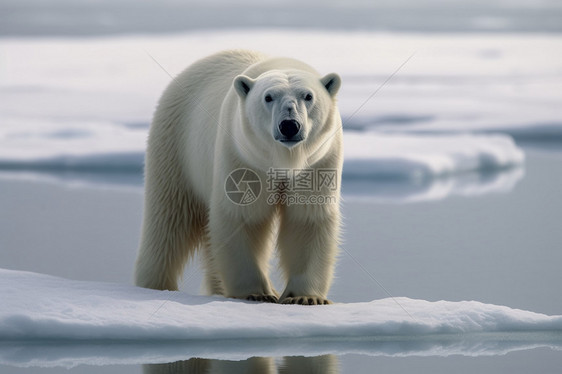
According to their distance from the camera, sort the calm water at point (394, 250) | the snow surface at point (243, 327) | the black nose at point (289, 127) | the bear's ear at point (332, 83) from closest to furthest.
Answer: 1. the calm water at point (394, 250)
2. the snow surface at point (243, 327)
3. the black nose at point (289, 127)
4. the bear's ear at point (332, 83)

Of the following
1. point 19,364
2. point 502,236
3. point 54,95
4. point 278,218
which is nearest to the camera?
point 19,364

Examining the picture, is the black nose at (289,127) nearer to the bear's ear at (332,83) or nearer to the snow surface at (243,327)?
the bear's ear at (332,83)

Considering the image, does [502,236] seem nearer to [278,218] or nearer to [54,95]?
[278,218]

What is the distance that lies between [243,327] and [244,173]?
80cm

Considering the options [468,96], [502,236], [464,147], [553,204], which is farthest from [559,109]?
[502,236]

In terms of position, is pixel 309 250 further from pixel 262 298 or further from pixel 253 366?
pixel 253 366

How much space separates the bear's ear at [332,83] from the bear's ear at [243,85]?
31 centimetres

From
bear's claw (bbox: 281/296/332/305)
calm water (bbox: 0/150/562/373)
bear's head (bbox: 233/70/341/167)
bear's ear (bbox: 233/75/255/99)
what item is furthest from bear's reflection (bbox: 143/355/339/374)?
bear's ear (bbox: 233/75/255/99)

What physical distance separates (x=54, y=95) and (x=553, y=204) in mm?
7743

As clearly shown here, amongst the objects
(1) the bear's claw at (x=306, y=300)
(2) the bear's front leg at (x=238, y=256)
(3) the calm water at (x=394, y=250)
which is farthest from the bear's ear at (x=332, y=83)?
(3) the calm water at (x=394, y=250)

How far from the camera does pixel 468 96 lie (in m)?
13.3

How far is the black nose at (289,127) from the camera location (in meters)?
4.05

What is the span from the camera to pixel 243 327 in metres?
3.92

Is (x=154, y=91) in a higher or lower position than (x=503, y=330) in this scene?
higher
